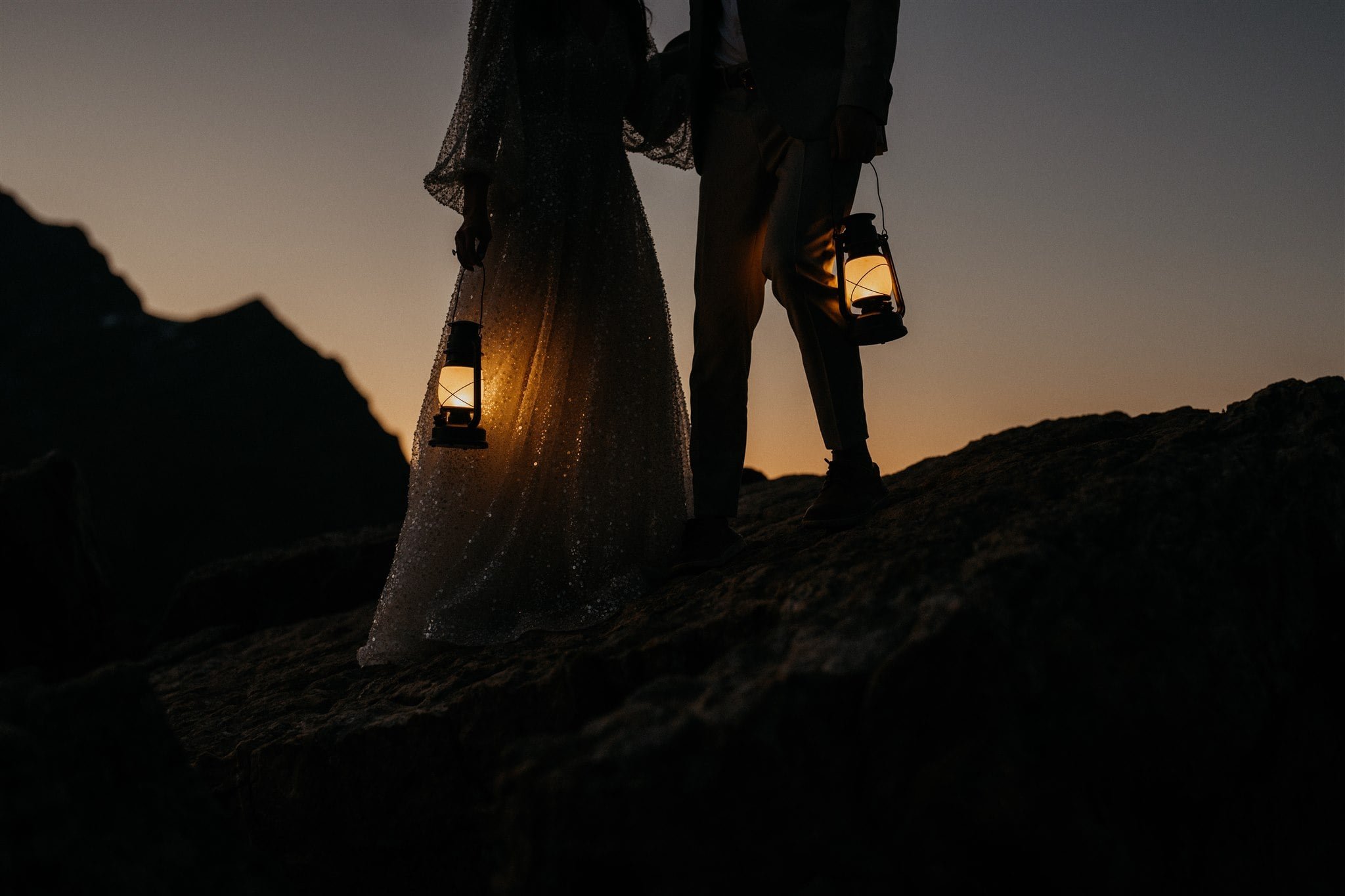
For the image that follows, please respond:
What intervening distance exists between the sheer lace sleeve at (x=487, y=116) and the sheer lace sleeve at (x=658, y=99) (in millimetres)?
539

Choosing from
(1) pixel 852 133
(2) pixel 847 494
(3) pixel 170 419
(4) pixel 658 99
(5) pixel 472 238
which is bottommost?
(2) pixel 847 494

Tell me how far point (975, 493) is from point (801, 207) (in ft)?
3.56

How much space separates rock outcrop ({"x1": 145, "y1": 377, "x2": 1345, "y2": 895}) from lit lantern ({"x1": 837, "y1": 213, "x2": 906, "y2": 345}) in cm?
51

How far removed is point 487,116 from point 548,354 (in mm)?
858

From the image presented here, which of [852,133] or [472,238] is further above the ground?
[852,133]

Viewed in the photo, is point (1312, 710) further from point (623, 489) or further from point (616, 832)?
point (623, 489)

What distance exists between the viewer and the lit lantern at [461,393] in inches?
112

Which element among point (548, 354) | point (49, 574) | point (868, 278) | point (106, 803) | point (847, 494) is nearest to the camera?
point (106, 803)

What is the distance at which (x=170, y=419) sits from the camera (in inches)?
3278

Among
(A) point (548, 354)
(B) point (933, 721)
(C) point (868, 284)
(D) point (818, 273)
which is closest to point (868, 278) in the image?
(C) point (868, 284)

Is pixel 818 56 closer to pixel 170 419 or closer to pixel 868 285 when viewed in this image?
pixel 868 285

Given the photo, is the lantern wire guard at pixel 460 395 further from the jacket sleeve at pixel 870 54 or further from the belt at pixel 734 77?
the jacket sleeve at pixel 870 54

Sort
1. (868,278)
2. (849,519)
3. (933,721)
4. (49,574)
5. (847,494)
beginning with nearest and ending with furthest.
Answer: (933,721) < (868,278) < (849,519) < (847,494) < (49,574)

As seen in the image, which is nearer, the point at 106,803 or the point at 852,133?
the point at 106,803
